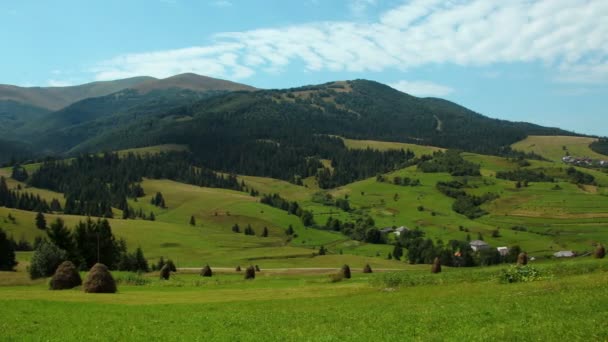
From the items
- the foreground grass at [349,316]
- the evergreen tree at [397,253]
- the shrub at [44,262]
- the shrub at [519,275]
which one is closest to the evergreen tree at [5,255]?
the shrub at [44,262]

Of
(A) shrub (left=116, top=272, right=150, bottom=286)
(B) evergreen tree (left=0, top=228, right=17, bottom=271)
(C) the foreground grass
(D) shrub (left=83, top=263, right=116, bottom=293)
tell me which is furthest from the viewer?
(B) evergreen tree (left=0, top=228, right=17, bottom=271)

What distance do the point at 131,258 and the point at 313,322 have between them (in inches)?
3581

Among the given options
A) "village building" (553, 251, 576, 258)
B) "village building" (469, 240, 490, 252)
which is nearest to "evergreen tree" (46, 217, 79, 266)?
"village building" (469, 240, 490, 252)

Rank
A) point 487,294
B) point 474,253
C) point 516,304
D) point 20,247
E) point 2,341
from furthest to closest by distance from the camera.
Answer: point 474,253 < point 20,247 < point 487,294 < point 516,304 < point 2,341

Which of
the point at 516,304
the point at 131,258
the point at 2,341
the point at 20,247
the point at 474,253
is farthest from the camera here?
the point at 474,253

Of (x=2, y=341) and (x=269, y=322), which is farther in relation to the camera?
(x=269, y=322)

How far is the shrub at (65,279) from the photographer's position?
58.8m

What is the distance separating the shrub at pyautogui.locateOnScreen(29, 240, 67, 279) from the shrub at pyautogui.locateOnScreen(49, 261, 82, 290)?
20.9m

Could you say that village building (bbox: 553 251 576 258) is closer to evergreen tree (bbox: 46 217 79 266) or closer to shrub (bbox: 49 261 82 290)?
evergreen tree (bbox: 46 217 79 266)

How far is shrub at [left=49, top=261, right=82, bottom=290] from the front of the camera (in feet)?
193

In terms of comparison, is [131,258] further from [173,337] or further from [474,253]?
[474,253]

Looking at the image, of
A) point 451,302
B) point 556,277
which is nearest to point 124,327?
point 451,302

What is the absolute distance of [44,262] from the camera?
79.6m

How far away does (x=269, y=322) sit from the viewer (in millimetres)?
31547
